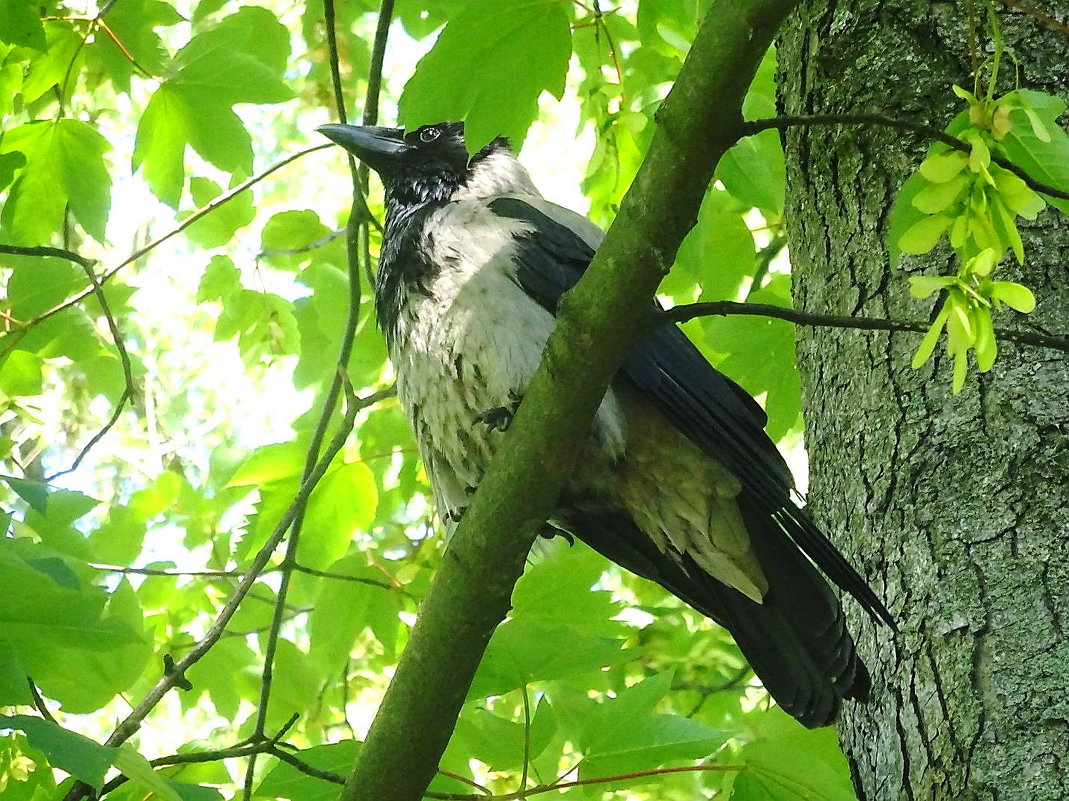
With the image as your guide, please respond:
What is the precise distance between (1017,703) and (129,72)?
8.99 ft

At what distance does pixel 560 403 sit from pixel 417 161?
2021 mm

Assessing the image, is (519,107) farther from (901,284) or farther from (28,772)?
(28,772)

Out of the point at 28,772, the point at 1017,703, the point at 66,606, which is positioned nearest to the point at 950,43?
the point at 1017,703

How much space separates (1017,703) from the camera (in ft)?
6.15

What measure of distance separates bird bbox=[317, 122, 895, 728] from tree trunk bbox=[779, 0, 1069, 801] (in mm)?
201

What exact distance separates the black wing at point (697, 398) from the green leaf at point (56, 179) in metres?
1.10

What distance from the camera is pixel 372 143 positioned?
142 inches

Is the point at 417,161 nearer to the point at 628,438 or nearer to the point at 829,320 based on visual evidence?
the point at 628,438

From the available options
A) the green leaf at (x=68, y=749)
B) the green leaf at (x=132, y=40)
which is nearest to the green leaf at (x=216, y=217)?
the green leaf at (x=132, y=40)

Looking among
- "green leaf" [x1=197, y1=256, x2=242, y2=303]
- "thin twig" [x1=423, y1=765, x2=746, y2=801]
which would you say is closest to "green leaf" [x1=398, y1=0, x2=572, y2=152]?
"thin twig" [x1=423, y1=765, x2=746, y2=801]

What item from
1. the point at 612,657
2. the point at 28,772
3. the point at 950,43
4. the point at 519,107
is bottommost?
the point at 28,772

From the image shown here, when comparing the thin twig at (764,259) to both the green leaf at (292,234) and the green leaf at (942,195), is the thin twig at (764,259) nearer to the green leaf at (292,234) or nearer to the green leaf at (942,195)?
the green leaf at (292,234)

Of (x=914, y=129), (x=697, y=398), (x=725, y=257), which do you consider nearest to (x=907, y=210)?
(x=914, y=129)

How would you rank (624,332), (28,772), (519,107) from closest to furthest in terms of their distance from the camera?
(624,332)
(519,107)
(28,772)
